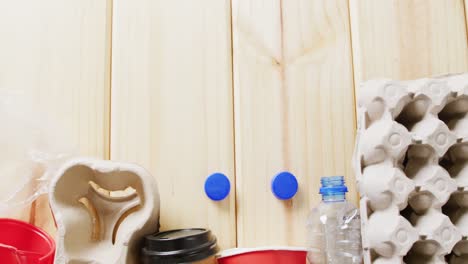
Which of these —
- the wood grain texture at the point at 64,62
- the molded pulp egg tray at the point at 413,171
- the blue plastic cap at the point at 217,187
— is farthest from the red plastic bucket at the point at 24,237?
the molded pulp egg tray at the point at 413,171

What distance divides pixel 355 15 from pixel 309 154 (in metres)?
0.28

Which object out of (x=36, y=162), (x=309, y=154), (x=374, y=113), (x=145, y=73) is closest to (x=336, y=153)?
(x=309, y=154)

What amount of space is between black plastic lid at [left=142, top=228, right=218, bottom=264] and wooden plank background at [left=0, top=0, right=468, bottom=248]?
0.43 ft

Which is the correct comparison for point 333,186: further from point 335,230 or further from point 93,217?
point 93,217

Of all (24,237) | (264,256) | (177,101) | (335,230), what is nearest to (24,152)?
(24,237)

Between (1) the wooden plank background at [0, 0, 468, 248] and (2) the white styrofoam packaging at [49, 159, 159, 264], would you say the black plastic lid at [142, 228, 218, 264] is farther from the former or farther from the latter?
(1) the wooden plank background at [0, 0, 468, 248]

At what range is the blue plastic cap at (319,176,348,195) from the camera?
26.4 inches

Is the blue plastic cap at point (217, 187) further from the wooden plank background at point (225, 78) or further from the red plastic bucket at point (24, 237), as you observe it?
the red plastic bucket at point (24, 237)

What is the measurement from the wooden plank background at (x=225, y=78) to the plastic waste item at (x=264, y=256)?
0.08 meters

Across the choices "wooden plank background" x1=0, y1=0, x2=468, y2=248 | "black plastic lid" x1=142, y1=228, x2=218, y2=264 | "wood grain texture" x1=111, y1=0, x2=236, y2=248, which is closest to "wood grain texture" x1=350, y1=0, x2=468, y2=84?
"wooden plank background" x1=0, y1=0, x2=468, y2=248

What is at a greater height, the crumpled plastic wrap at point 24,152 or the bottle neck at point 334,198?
the crumpled plastic wrap at point 24,152

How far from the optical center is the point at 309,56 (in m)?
0.77

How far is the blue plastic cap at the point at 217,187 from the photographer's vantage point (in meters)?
0.71

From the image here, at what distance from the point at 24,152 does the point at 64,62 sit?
6.9 inches
